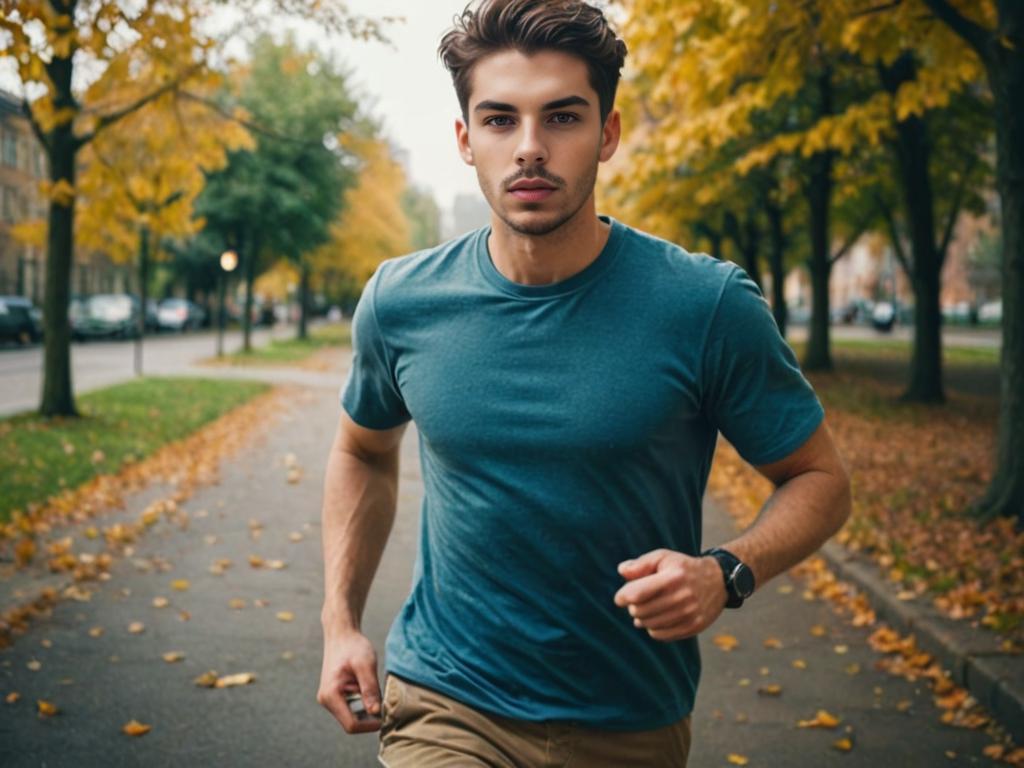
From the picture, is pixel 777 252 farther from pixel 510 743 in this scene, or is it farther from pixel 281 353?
pixel 510 743

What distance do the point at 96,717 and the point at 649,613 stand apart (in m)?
3.93

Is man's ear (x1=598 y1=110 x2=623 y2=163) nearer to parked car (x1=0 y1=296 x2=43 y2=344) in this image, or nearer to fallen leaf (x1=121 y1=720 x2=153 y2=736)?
fallen leaf (x1=121 y1=720 x2=153 y2=736)

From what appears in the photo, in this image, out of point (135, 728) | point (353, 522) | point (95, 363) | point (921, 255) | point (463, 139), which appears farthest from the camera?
point (95, 363)

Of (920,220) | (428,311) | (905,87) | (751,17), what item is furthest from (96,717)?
(920,220)

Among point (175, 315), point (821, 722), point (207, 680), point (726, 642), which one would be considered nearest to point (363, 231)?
point (175, 315)

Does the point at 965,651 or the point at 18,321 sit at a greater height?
the point at 18,321

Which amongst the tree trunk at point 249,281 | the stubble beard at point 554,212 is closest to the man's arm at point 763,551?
the stubble beard at point 554,212

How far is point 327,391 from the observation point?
22.7 metres

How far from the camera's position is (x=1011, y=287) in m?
8.49

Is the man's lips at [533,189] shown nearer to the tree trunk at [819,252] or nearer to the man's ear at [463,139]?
the man's ear at [463,139]

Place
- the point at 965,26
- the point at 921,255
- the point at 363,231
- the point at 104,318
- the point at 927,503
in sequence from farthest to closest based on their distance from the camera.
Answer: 1. the point at 363,231
2. the point at 104,318
3. the point at 921,255
4. the point at 927,503
5. the point at 965,26

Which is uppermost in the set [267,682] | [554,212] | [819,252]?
[819,252]

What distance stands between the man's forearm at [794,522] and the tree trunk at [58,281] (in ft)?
44.2

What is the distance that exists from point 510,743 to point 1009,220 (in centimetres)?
772
